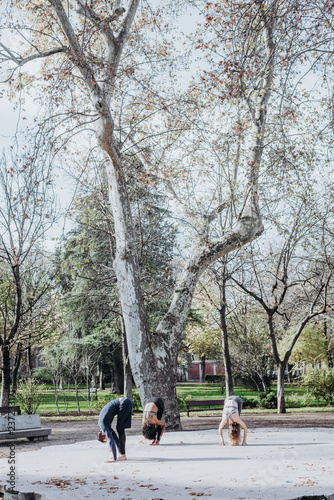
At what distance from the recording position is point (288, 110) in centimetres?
1063

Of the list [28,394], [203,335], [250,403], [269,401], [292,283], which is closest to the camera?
[28,394]

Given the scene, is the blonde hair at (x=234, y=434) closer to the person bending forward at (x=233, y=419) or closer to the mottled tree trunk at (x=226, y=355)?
the person bending forward at (x=233, y=419)

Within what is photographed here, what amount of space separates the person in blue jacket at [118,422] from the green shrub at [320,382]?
15640 millimetres

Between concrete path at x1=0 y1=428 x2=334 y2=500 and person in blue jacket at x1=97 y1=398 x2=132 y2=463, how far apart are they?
0.95 feet

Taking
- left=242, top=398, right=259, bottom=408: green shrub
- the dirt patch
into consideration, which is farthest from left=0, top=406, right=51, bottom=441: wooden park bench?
left=242, top=398, right=259, bottom=408: green shrub

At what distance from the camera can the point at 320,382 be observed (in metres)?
22.5

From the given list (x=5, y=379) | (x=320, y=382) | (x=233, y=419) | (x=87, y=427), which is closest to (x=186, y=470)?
(x=233, y=419)

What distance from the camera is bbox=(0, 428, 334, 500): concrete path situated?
19.3ft

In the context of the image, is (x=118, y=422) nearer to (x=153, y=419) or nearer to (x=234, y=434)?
(x=153, y=419)

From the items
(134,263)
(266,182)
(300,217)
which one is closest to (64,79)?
(134,263)

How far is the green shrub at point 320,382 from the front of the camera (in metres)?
22.4

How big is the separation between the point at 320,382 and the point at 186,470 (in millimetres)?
16687

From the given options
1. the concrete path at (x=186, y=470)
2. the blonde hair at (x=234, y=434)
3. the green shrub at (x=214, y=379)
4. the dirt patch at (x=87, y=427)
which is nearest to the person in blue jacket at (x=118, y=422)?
the concrete path at (x=186, y=470)

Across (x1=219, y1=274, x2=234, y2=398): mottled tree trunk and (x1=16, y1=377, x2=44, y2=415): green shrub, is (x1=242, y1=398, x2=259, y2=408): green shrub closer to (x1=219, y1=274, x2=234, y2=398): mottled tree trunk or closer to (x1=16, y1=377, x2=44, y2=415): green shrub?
(x1=219, y1=274, x2=234, y2=398): mottled tree trunk
